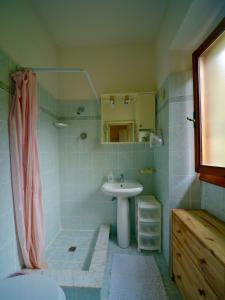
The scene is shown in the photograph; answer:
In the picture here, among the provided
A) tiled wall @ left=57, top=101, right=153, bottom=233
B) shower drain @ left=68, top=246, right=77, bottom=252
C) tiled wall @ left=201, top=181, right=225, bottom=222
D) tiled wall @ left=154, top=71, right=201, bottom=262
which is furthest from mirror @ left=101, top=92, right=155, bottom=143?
shower drain @ left=68, top=246, right=77, bottom=252

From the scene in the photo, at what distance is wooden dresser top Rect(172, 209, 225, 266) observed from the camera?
91 cm

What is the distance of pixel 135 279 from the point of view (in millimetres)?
1547

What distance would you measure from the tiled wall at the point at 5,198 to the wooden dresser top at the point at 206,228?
4.75ft

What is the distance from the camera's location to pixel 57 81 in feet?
7.81

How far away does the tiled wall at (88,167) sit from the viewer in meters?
2.36

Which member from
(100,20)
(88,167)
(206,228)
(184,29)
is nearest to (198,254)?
(206,228)

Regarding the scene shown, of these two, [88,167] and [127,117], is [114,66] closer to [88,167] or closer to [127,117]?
[127,117]

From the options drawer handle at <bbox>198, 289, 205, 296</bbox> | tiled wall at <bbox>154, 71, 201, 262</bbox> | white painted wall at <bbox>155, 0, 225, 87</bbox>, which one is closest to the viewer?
drawer handle at <bbox>198, 289, 205, 296</bbox>

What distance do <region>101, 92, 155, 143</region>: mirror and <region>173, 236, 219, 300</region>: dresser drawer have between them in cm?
134

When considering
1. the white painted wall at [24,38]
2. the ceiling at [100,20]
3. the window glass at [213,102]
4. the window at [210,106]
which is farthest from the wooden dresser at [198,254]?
the ceiling at [100,20]

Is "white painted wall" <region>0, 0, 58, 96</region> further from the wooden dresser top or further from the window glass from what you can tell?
the wooden dresser top

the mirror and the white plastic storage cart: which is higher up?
the mirror

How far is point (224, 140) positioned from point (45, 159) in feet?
6.23

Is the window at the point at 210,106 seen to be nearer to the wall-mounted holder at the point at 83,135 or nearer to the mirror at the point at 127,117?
the mirror at the point at 127,117
